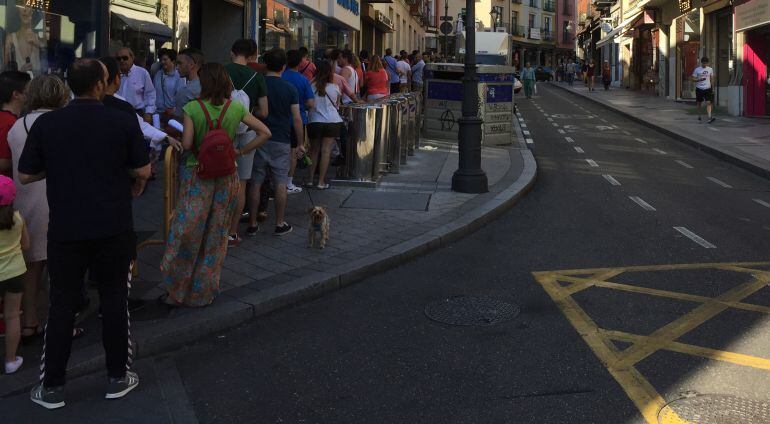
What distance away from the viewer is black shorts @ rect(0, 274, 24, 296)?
155 inches

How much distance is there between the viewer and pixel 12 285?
3982 millimetres

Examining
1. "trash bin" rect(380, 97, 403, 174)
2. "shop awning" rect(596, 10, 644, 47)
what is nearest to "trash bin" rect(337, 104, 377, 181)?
Result: "trash bin" rect(380, 97, 403, 174)

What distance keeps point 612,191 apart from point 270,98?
18.2ft

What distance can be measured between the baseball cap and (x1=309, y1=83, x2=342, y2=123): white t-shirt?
5.62m

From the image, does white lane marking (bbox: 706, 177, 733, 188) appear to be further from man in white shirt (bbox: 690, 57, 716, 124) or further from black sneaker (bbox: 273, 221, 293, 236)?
man in white shirt (bbox: 690, 57, 716, 124)

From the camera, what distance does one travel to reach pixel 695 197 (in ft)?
33.6

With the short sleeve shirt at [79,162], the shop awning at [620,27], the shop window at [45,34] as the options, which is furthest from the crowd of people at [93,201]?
the shop awning at [620,27]

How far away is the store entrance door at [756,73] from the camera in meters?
22.4

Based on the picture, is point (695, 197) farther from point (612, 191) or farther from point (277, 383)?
point (277, 383)

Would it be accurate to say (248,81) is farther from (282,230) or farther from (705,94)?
(705,94)

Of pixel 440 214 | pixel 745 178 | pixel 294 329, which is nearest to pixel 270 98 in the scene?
pixel 440 214

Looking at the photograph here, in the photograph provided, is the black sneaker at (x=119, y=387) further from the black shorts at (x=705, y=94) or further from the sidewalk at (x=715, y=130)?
the black shorts at (x=705, y=94)

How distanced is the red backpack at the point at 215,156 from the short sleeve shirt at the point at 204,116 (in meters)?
0.26

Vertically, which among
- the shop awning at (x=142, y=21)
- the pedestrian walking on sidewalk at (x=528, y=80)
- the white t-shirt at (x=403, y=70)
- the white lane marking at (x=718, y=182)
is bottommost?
the white lane marking at (x=718, y=182)
